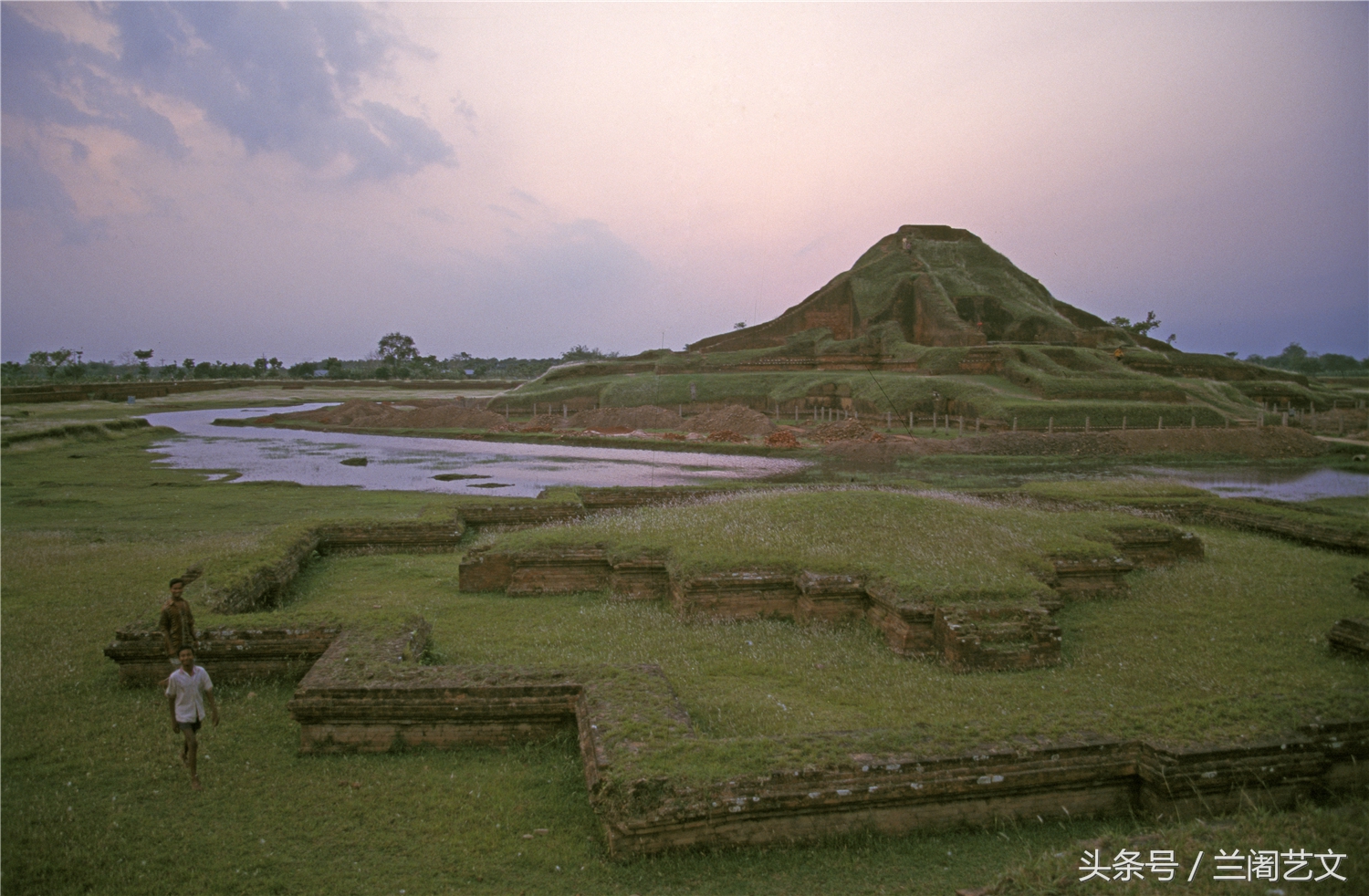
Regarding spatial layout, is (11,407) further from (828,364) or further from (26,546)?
(828,364)

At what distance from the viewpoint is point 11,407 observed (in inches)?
1385

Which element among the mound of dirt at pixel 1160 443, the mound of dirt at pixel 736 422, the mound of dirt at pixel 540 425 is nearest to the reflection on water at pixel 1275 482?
the mound of dirt at pixel 1160 443

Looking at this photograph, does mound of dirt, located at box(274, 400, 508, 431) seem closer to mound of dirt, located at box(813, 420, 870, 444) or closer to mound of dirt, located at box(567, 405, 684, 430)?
mound of dirt, located at box(567, 405, 684, 430)

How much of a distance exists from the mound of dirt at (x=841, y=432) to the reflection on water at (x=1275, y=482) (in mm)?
7826

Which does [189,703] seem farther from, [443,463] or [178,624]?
[443,463]

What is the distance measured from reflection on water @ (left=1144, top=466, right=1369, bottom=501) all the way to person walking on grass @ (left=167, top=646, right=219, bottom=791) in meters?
16.5

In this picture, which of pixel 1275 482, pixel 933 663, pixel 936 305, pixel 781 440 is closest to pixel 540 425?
pixel 781 440

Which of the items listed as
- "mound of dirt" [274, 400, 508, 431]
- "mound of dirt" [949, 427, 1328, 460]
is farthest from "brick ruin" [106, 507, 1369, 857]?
"mound of dirt" [274, 400, 508, 431]

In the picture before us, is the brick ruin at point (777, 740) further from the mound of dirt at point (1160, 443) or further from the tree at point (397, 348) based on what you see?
the tree at point (397, 348)

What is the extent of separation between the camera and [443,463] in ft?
70.9

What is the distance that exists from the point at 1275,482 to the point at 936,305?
2459 centimetres

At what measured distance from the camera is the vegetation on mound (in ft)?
22.0

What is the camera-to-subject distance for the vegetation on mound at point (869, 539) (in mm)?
6711

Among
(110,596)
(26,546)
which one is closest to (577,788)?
(110,596)
